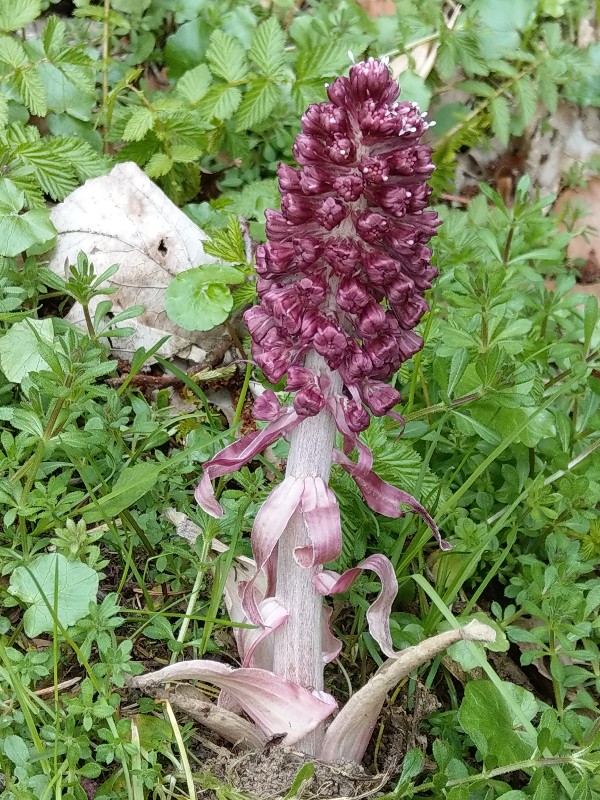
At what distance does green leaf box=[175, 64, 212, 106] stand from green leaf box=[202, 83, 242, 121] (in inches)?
4.1

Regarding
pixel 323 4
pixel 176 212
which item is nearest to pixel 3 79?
pixel 176 212

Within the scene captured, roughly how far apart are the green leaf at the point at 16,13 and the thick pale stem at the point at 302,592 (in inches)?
96.5

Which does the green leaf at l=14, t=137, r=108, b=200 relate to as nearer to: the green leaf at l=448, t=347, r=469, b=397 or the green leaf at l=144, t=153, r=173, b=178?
the green leaf at l=144, t=153, r=173, b=178

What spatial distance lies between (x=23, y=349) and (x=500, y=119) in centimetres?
288

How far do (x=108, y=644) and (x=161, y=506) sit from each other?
633mm

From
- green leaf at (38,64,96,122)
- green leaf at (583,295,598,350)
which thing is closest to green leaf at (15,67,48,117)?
green leaf at (38,64,96,122)

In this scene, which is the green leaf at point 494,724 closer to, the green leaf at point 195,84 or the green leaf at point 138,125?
the green leaf at point 138,125

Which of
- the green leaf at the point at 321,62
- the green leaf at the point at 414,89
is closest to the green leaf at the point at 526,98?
the green leaf at the point at 414,89

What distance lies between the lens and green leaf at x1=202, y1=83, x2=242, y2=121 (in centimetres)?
372

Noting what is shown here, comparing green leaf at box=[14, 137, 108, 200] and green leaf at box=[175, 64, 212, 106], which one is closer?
green leaf at box=[14, 137, 108, 200]

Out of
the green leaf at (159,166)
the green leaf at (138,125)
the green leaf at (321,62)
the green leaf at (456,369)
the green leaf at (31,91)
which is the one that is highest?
the green leaf at (31,91)

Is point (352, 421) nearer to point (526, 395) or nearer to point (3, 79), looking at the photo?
point (526, 395)

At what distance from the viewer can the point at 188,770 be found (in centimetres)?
221

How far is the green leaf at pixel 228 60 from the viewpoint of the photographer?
3.76 m
